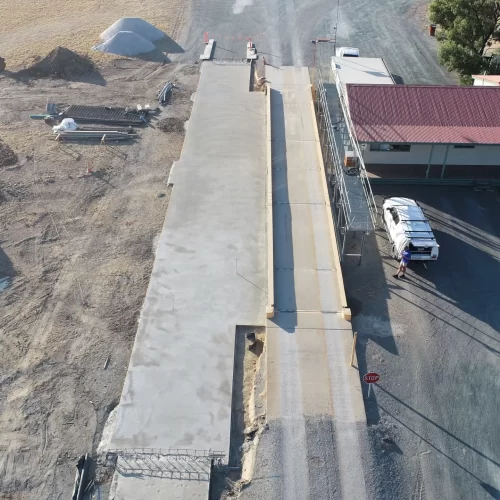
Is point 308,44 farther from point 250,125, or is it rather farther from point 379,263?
point 379,263

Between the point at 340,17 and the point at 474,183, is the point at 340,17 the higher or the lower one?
the higher one

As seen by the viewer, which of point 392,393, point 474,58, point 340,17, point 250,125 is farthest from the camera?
point 340,17

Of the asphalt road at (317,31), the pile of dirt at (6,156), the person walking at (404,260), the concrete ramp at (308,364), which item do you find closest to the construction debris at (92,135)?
the pile of dirt at (6,156)

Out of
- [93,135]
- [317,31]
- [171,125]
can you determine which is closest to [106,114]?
[93,135]

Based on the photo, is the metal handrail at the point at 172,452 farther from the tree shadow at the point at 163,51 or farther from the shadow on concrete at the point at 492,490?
the tree shadow at the point at 163,51

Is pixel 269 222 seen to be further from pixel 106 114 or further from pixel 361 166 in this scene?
pixel 106 114

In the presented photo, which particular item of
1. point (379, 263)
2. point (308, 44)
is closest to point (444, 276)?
point (379, 263)
